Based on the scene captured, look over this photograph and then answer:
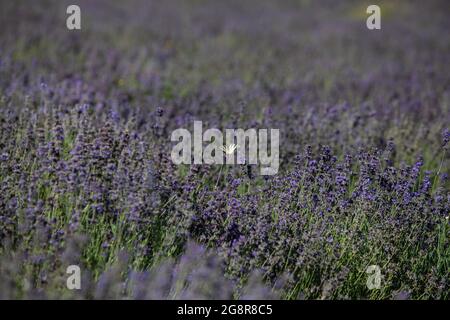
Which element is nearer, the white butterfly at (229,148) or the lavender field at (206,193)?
the lavender field at (206,193)

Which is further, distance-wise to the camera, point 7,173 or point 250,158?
point 250,158

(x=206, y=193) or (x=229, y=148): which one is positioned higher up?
(x=229, y=148)

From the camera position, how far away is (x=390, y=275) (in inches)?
122

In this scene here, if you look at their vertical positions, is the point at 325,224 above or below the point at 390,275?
above

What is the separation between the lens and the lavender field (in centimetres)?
279

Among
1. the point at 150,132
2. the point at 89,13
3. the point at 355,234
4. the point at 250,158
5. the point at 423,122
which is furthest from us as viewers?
the point at 89,13

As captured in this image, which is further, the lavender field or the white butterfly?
the white butterfly

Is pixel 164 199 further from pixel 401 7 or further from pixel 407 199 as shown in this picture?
pixel 401 7

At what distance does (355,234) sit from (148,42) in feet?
21.8

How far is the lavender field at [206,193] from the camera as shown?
2791 millimetres

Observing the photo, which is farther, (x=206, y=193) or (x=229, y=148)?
(x=229, y=148)

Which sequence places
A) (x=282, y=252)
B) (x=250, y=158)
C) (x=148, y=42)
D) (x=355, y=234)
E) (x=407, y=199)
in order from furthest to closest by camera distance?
(x=148, y=42) → (x=250, y=158) → (x=407, y=199) → (x=355, y=234) → (x=282, y=252)

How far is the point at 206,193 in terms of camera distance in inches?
137

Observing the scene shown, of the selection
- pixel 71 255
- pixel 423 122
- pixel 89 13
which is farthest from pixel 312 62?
pixel 71 255
